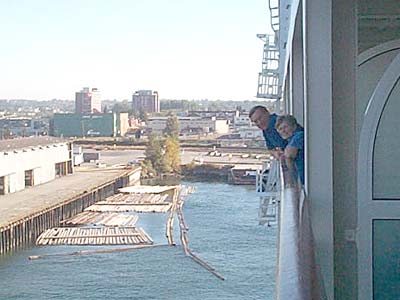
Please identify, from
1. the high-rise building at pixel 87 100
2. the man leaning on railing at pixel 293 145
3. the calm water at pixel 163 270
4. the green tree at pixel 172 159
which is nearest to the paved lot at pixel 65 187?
the green tree at pixel 172 159

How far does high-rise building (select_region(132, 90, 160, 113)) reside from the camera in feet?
146

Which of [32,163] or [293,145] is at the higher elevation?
[293,145]

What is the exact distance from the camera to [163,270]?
9.43m

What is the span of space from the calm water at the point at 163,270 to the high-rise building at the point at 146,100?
32212mm

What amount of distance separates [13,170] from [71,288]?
7.30m

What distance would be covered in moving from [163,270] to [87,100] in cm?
3289

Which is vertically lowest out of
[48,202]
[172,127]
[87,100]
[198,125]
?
[48,202]

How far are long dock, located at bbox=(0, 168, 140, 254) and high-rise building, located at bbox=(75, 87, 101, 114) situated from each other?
21.0 meters

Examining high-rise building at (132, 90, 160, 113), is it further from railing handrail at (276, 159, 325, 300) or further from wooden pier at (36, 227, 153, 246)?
railing handrail at (276, 159, 325, 300)

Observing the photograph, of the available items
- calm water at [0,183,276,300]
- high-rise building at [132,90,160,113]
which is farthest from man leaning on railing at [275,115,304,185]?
high-rise building at [132,90,160,113]

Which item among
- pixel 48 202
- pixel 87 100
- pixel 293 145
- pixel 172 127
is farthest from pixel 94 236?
pixel 87 100

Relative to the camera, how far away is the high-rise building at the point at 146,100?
146 ft

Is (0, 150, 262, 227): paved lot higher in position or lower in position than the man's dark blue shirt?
lower

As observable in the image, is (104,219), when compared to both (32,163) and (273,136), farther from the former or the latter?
(273,136)
